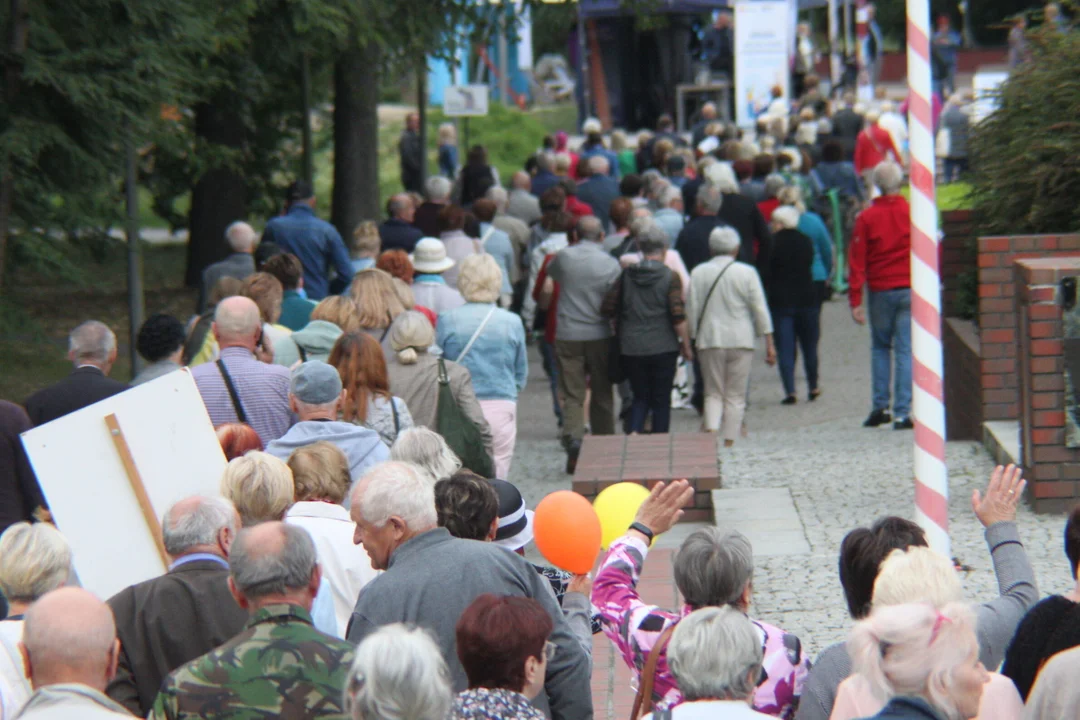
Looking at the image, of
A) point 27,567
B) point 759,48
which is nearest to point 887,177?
point 27,567

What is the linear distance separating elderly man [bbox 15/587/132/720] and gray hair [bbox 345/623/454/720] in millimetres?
552

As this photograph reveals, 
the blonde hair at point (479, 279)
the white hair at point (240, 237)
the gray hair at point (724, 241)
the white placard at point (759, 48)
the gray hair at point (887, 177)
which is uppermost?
the white placard at point (759, 48)

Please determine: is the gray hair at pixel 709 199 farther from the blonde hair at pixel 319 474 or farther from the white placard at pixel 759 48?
the white placard at pixel 759 48

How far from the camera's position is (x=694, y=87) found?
32656 mm

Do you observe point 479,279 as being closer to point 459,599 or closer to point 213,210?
point 459,599

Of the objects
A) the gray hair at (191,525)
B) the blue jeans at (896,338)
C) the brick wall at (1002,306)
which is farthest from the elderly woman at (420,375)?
the blue jeans at (896,338)

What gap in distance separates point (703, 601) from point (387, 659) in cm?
100

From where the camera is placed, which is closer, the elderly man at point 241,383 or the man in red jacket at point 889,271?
the elderly man at point 241,383

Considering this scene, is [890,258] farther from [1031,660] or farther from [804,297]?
[1031,660]

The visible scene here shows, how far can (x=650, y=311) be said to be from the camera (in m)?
11.0

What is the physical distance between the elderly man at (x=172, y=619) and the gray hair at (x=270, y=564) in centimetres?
46

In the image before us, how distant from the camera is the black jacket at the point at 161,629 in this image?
14.1 feet

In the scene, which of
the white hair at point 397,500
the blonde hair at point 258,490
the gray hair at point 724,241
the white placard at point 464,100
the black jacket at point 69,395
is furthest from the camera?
the white placard at point 464,100

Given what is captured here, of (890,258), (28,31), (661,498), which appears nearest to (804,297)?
(890,258)
